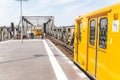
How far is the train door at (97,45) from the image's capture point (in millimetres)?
8188

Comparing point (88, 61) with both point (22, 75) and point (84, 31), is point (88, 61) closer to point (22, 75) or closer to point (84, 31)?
point (84, 31)

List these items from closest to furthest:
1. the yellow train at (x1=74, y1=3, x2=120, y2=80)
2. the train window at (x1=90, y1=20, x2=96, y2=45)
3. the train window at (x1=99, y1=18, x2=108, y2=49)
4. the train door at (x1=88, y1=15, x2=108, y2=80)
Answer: the yellow train at (x1=74, y1=3, x2=120, y2=80) → the train window at (x1=99, y1=18, x2=108, y2=49) → the train door at (x1=88, y1=15, x2=108, y2=80) → the train window at (x1=90, y1=20, x2=96, y2=45)

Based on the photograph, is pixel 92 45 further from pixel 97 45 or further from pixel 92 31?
pixel 97 45

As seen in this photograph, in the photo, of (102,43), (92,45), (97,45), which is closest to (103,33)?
(102,43)

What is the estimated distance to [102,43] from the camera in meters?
8.42

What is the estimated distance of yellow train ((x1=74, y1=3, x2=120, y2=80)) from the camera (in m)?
6.93

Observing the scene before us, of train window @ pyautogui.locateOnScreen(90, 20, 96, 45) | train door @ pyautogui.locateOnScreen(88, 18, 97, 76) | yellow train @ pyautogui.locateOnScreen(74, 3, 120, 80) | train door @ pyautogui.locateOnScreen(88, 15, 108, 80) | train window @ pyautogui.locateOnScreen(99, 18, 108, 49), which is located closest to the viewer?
yellow train @ pyautogui.locateOnScreen(74, 3, 120, 80)

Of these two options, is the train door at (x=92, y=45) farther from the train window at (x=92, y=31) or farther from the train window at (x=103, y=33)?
the train window at (x=103, y=33)

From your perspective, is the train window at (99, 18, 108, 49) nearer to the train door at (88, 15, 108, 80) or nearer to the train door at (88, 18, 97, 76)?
the train door at (88, 15, 108, 80)

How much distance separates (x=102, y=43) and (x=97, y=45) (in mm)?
533

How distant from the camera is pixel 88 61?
1035 cm

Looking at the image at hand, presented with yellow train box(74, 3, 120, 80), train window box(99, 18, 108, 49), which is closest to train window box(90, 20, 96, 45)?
yellow train box(74, 3, 120, 80)

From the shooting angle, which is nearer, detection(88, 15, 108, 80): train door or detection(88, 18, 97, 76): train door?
detection(88, 15, 108, 80): train door

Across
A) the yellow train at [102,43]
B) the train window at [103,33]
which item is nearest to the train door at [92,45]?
the yellow train at [102,43]
